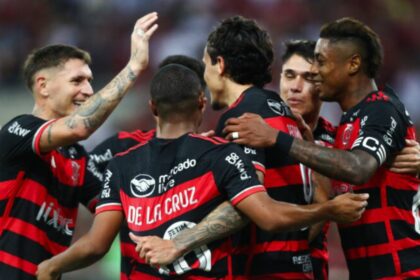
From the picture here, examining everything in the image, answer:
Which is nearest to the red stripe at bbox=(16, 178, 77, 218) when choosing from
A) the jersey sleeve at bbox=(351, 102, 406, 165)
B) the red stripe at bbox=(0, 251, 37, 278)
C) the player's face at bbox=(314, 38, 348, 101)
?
the red stripe at bbox=(0, 251, 37, 278)

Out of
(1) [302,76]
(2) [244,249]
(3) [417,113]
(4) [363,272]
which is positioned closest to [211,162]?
(2) [244,249]

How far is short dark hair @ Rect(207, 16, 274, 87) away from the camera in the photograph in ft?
19.1

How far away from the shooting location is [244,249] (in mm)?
5660

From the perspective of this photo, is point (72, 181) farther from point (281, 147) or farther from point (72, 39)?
point (72, 39)

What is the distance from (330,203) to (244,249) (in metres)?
0.79

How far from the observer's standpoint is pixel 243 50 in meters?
5.85

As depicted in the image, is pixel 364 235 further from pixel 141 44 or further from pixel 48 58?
pixel 48 58

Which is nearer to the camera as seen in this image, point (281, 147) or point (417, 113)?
point (281, 147)

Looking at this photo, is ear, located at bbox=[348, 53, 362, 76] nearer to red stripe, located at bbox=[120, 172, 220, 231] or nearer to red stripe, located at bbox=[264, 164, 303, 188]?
red stripe, located at bbox=[264, 164, 303, 188]

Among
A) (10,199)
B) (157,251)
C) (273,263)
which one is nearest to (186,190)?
(157,251)

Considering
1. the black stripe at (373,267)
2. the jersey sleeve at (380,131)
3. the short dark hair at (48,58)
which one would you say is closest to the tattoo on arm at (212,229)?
the jersey sleeve at (380,131)

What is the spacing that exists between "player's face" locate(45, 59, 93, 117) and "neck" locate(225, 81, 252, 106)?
121 cm

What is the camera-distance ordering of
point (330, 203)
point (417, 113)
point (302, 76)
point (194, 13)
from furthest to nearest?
point (194, 13) < point (417, 113) < point (302, 76) < point (330, 203)

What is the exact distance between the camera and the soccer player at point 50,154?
5844 mm
